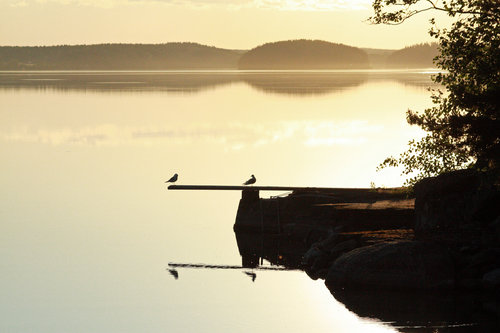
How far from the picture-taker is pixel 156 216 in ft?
126

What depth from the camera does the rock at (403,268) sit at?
25891mm

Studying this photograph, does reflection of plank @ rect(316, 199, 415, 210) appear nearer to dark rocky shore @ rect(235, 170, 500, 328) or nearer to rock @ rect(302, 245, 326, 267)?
dark rocky shore @ rect(235, 170, 500, 328)

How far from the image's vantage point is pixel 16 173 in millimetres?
53469

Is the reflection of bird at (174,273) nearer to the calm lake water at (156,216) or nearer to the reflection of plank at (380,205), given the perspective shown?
the calm lake water at (156,216)

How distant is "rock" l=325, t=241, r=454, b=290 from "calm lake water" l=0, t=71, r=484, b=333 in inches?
47.1

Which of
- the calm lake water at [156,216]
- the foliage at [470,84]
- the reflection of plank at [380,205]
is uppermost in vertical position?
the foliage at [470,84]

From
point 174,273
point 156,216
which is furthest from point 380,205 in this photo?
point 156,216

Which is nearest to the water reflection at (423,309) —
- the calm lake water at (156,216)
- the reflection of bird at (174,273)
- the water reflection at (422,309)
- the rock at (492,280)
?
the water reflection at (422,309)

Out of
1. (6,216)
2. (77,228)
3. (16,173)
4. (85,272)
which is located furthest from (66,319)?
(16,173)

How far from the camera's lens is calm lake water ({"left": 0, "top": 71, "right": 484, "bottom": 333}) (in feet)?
81.1

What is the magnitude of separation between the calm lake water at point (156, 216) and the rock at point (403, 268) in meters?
1.20

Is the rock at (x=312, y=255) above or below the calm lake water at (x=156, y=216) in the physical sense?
above

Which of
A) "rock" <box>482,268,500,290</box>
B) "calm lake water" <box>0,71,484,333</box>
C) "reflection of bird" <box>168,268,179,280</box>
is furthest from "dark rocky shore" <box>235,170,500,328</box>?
"reflection of bird" <box>168,268,179,280</box>

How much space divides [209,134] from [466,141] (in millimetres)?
51845
